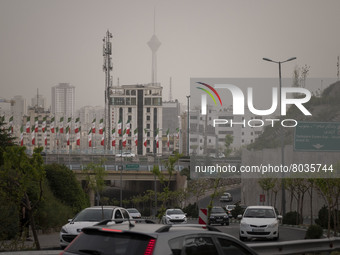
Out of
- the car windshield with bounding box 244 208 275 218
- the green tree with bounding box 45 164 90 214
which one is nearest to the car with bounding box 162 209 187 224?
the green tree with bounding box 45 164 90 214

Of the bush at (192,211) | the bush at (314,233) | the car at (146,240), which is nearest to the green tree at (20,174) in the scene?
the bush at (314,233)

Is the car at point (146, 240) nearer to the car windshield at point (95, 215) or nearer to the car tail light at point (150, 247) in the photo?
the car tail light at point (150, 247)

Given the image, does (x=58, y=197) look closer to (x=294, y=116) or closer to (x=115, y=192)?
(x=294, y=116)

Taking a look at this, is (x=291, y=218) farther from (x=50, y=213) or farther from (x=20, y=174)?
(x=20, y=174)

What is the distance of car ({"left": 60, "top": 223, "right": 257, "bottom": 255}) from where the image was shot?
7.05 metres

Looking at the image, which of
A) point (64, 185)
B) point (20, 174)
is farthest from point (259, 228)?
point (64, 185)

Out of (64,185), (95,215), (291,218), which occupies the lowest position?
(291,218)

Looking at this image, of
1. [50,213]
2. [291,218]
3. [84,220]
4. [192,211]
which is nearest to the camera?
[84,220]

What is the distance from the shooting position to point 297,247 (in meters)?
13.9

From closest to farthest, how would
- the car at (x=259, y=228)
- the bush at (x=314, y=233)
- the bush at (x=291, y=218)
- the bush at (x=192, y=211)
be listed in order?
the bush at (x=314, y=233) → the car at (x=259, y=228) → the bush at (x=291, y=218) → the bush at (x=192, y=211)

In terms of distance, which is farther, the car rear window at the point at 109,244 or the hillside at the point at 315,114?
the hillside at the point at 315,114

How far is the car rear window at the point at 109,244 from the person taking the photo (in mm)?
7020

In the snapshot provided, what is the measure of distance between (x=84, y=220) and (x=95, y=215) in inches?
15.9

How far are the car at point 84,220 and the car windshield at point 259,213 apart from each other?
8100 mm
